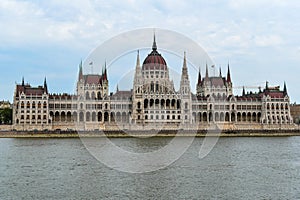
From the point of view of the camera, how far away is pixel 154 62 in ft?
390

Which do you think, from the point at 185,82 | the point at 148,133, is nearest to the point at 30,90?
the point at 148,133

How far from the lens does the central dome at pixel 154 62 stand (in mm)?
117250

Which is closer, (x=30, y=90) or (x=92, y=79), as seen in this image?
(x=30, y=90)

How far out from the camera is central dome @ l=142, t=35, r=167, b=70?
117250mm

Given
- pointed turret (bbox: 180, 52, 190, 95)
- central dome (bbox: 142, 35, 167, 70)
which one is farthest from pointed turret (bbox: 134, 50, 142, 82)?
pointed turret (bbox: 180, 52, 190, 95)

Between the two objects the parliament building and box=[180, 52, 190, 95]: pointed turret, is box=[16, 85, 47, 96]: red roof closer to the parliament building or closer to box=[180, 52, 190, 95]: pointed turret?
the parliament building

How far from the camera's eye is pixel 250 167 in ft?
132

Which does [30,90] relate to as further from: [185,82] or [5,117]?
[185,82]

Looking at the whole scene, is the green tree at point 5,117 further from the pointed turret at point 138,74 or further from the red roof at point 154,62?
the red roof at point 154,62

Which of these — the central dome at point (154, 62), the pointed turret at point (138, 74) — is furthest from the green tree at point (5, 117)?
the central dome at point (154, 62)

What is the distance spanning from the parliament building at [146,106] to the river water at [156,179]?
55.5 meters

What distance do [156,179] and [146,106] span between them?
7490 cm

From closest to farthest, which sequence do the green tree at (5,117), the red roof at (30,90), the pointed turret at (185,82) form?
the red roof at (30,90) < the pointed turret at (185,82) < the green tree at (5,117)

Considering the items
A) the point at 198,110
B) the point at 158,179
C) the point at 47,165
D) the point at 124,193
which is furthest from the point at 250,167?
the point at 198,110
